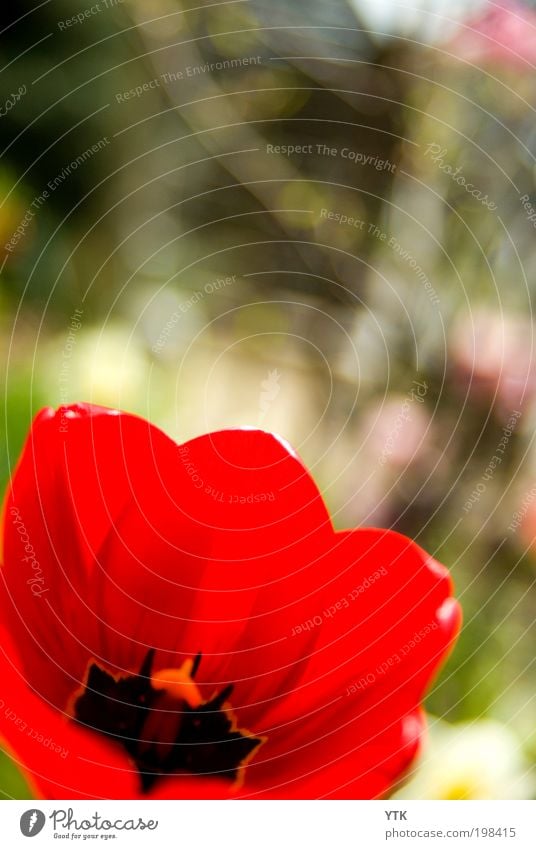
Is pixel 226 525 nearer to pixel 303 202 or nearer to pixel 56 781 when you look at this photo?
pixel 56 781

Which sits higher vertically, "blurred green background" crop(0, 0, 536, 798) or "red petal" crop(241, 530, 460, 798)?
"blurred green background" crop(0, 0, 536, 798)

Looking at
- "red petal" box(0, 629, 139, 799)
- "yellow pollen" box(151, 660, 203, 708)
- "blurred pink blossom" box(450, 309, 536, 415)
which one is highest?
"blurred pink blossom" box(450, 309, 536, 415)

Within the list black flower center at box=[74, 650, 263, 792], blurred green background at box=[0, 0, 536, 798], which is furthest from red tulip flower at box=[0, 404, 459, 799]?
blurred green background at box=[0, 0, 536, 798]

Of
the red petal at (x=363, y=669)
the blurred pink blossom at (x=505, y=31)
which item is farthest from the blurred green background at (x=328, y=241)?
the red petal at (x=363, y=669)

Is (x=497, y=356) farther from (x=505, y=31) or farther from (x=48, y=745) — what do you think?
(x=48, y=745)

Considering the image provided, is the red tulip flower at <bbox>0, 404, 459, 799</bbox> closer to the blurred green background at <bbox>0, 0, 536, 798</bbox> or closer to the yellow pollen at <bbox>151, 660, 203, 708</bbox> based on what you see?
the yellow pollen at <bbox>151, 660, 203, 708</bbox>

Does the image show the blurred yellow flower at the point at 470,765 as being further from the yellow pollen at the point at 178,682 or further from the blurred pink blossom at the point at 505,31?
the blurred pink blossom at the point at 505,31

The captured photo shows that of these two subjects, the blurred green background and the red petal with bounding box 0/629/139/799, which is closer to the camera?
the red petal with bounding box 0/629/139/799

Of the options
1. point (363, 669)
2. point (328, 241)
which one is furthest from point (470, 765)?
point (328, 241)
